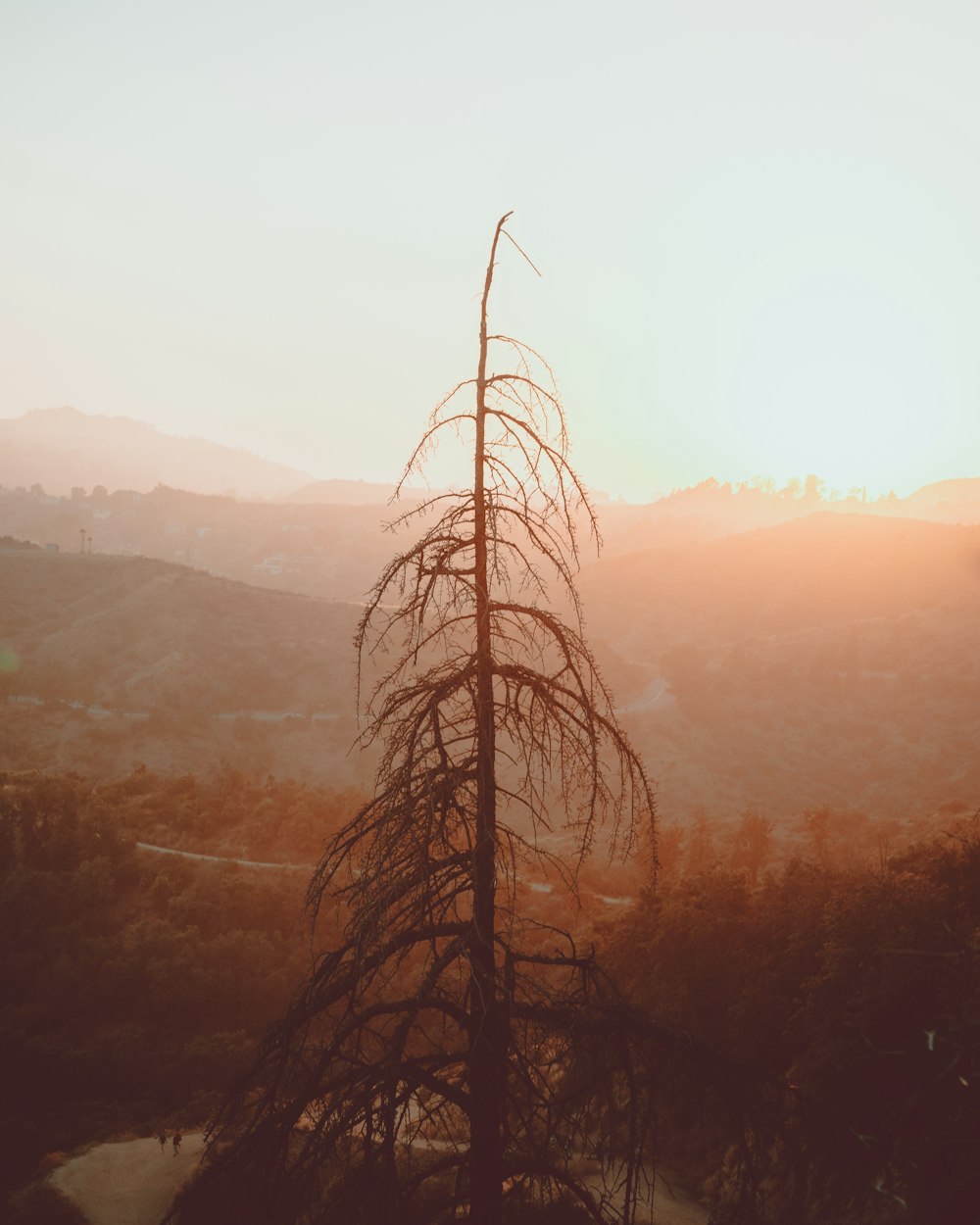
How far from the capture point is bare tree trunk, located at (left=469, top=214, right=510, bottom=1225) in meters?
5.60

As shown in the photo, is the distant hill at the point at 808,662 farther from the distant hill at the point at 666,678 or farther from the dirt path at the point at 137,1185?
the dirt path at the point at 137,1185

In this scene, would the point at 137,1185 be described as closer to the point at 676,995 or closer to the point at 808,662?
the point at 676,995

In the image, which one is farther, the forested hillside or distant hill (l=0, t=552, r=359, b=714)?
distant hill (l=0, t=552, r=359, b=714)

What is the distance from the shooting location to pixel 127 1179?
1484 centimetres

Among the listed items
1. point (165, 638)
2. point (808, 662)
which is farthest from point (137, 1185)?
point (808, 662)

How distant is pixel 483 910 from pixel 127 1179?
13.9 metres

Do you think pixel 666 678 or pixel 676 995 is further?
pixel 666 678

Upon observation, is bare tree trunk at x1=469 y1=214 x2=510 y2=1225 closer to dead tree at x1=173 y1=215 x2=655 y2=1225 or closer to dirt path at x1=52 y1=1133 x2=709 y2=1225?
dead tree at x1=173 y1=215 x2=655 y2=1225

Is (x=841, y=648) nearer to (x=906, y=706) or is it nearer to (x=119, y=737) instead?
(x=906, y=706)

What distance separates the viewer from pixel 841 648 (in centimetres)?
8119

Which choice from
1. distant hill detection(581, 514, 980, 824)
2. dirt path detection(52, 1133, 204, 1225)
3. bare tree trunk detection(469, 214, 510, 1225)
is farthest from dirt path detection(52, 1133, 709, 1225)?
distant hill detection(581, 514, 980, 824)

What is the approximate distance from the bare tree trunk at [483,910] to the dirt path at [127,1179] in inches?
437

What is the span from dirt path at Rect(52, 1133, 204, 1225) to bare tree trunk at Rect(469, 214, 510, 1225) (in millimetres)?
11104

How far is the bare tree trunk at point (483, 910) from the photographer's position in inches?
220
